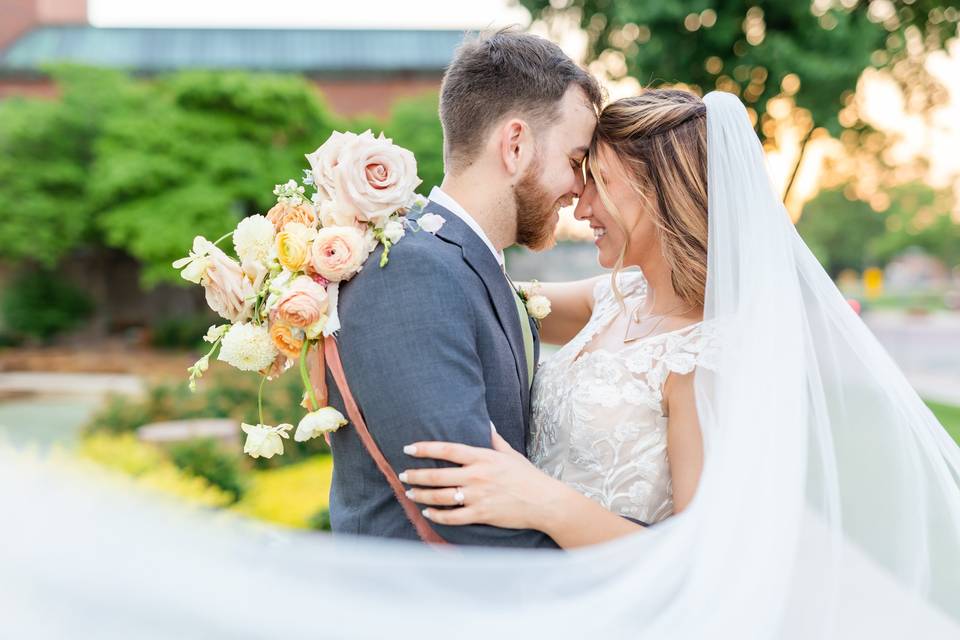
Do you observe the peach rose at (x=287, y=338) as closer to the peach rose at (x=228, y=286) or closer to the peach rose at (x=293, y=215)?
the peach rose at (x=228, y=286)

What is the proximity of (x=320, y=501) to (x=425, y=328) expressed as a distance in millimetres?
5374

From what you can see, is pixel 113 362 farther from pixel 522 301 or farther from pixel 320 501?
pixel 522 301

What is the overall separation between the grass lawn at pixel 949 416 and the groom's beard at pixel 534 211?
8.18 meters

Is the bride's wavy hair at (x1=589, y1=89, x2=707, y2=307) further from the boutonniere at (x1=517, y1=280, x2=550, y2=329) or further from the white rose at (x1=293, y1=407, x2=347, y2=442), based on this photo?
the white rose at (x1=293, y1=407, x2=347, y2=442)

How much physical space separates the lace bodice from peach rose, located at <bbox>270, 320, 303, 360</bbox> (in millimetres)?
955

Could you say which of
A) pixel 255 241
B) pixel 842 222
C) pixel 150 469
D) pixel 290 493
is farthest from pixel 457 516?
pixel 842 222

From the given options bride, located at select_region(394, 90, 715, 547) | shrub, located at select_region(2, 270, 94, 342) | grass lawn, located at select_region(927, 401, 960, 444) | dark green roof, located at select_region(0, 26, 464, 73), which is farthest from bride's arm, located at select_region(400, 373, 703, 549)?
dark green roof, located at select_region(0, 26, 464, 73)

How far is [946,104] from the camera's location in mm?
14695

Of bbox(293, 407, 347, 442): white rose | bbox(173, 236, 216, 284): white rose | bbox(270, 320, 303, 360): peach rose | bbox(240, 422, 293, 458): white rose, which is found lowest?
bbox(240, 422, 293, 458): white rose

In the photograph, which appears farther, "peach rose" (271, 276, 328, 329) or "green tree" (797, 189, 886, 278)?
"green tree" (797, 189, 886, 278)

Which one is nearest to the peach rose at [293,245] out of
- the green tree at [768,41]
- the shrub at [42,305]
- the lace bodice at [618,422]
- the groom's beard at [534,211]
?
the groom's beard at [534,211]

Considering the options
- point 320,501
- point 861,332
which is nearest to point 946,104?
point 320,501

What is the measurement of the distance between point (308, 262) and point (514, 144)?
737mm

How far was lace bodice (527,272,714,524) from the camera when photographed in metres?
2.67
